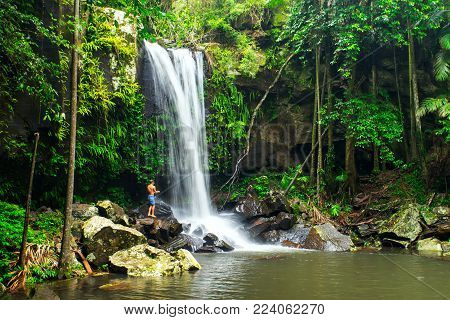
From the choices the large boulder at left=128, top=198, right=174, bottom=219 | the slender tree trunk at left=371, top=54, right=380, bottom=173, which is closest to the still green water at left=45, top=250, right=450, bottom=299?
the large boulder at left=128, top=198, right=174, bottom=219

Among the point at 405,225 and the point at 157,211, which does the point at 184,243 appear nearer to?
the point at 157,211

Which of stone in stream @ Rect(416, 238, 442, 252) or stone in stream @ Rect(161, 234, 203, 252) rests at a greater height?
stone in stream @ Rect(161, 234, 203, 252)

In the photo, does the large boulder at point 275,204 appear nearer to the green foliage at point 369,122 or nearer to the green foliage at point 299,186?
the green foliage at point 299,186

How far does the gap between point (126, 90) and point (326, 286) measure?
9.78 meters

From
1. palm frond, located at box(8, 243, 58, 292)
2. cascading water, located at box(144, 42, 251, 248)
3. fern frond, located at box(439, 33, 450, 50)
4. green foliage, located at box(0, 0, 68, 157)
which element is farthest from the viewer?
cascading water, located at box(144, 42, 251, 248)

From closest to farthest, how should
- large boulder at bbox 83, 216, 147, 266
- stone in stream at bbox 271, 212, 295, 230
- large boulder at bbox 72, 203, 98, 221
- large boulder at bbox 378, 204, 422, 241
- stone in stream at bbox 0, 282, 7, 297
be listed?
stone in stream at bbox 0, 282, 7, 297
large boulder at bbox 83, 216, 147, 266
large boulder at bbox 72, 203, 98, 221
large boulder at bbox 378, 204, 422, 241
stone in stream at bbox 271, 212, 295, 230

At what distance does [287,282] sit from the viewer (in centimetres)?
659

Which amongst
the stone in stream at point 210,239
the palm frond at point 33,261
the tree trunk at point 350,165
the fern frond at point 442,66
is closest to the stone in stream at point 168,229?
the stone in stream at point 210,239

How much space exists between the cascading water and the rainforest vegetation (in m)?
0.54

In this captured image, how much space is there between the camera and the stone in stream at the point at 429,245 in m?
10.9

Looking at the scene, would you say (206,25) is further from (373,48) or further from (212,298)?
→ (212,298)

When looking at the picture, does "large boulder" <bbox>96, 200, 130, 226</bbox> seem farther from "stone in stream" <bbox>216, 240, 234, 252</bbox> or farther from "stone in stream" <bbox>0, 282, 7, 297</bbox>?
"stone in stream" <bbox>0, 282, 7, 297</bbox>

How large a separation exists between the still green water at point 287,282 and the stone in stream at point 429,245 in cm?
194

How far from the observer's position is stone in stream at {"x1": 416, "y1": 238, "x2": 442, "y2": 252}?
10852 mm
